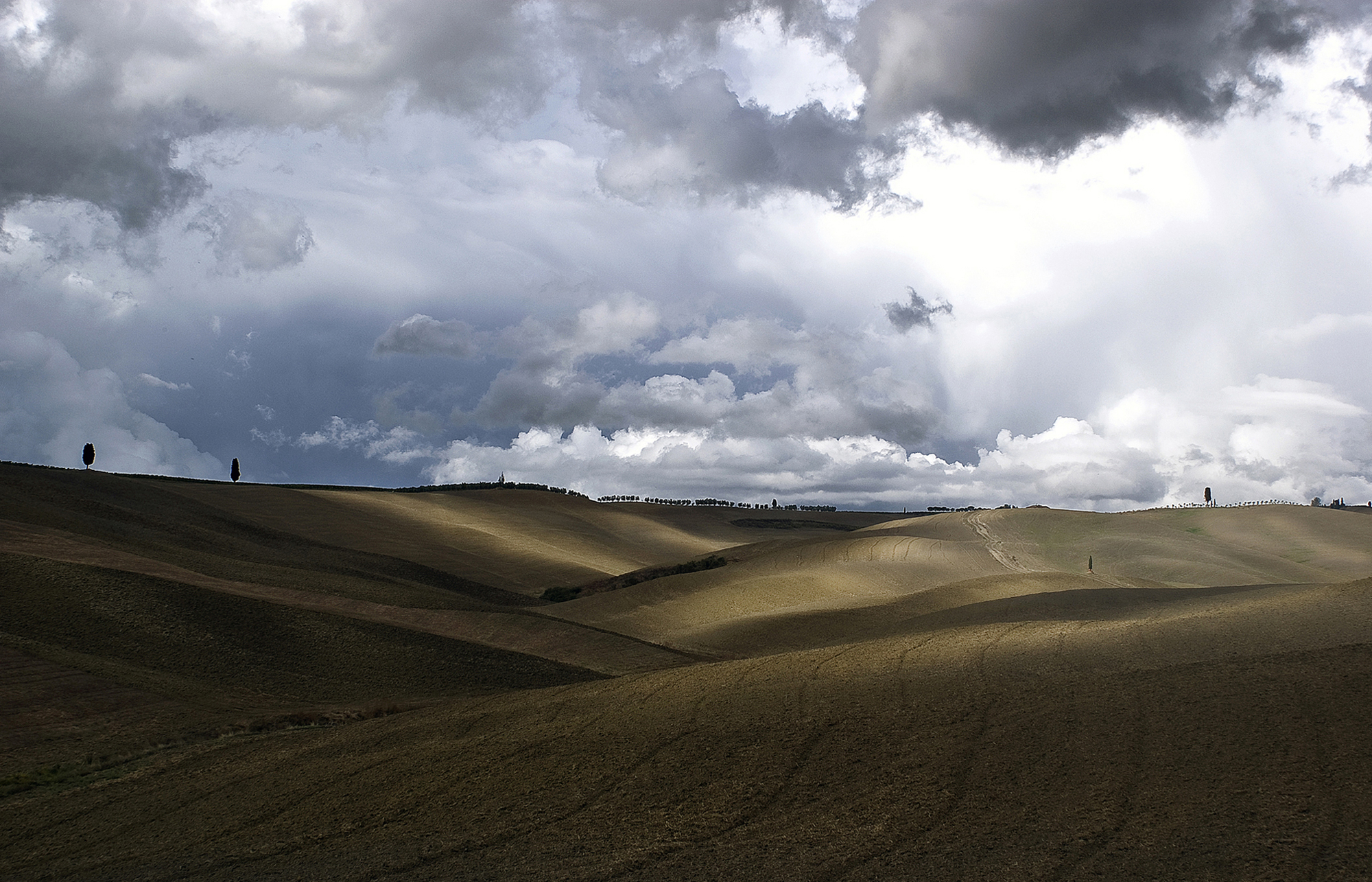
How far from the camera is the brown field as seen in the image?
10.8 metres

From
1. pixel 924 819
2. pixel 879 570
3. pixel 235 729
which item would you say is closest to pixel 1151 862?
pixel 924 819

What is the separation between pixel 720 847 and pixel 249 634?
75.1 ft

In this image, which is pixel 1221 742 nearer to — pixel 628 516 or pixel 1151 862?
pixel 1151 862

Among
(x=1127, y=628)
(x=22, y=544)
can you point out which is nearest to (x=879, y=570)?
(x=1127, y=628)

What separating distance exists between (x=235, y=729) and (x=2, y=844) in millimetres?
7457

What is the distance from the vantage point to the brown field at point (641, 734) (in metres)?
10.8

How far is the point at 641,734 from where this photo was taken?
16.5 metres

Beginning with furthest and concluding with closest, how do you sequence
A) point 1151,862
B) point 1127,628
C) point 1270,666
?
point 1127,628 → point 1270,666 → point 1151,862

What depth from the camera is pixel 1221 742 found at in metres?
13.1

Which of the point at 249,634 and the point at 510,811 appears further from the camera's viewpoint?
the point at 249,634

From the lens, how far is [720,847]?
1098 centimetres

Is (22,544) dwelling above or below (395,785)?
Answer: above

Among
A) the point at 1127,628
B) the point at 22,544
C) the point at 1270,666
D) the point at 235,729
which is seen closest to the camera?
the point at 1270,666

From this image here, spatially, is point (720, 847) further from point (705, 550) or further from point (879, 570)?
point (705, 550)
